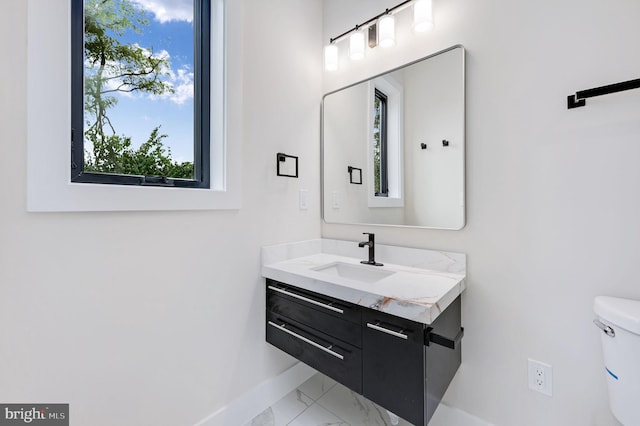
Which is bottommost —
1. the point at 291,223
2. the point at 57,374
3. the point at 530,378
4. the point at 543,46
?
A: the point at 530,378

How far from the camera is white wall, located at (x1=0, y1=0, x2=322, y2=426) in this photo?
3.14 ft

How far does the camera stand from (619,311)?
957 millimetres

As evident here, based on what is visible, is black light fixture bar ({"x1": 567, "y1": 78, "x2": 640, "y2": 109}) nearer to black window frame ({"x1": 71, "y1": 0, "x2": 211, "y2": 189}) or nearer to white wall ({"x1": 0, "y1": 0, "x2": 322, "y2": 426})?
white wall ({"x1": 0, "y1": 0, "x2": 322, "y2": 426})

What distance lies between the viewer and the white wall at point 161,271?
96 cm

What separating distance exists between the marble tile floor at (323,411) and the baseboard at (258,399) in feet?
0.10

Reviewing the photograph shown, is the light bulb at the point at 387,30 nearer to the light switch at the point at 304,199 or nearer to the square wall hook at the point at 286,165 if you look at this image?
the square wall hook at the point at 286,165

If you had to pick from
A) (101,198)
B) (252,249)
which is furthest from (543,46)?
(101,198)

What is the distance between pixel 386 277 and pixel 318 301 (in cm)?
38

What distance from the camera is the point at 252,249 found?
1.62 meters

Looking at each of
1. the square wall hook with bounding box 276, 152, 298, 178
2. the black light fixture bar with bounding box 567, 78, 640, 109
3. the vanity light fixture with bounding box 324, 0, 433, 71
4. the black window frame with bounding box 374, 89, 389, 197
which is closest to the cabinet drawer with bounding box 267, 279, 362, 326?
the square wall hook with bounding box 276, 152, 298, 178

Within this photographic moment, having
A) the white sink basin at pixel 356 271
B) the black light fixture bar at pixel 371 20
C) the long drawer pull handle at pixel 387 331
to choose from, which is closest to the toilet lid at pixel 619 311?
the long drawer pull handle at pixel 387 331

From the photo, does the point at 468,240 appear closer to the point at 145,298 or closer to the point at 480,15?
the point at 480,15

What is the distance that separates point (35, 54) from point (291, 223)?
1.32 meters

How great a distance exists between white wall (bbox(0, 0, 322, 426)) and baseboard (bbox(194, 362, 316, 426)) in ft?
0.15
